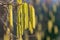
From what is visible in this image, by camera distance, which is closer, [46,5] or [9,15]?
[9,15]

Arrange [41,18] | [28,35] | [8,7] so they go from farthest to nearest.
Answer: [41,18] < [28,35] < [8,7]

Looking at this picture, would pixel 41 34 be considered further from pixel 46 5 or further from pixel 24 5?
pixel 24 5

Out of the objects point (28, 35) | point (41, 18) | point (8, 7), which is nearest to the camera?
point (8, 7)

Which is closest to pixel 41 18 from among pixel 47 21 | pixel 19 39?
pixel 47 21

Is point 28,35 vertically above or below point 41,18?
below

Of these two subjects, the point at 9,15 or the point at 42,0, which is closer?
the point at 9,15

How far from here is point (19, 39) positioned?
157 cm

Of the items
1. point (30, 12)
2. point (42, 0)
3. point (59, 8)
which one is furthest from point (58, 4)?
point (30, 12)

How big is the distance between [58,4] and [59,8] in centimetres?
6

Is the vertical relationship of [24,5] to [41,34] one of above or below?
above

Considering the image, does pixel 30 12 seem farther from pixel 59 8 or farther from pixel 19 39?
pixel 59 8

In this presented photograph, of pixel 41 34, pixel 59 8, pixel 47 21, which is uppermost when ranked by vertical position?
pixel 59 8

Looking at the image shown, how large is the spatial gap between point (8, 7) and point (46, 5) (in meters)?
1.13

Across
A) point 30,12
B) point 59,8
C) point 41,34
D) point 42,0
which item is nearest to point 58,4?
point 59,8
